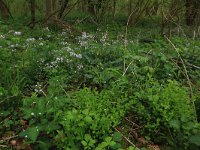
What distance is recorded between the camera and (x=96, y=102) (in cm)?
343

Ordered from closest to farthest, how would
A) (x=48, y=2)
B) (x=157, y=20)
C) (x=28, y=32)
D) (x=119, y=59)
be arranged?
(x=119, y=59) < (x=28, y=32) < (x=48, y=2) < (x=157, y=20)

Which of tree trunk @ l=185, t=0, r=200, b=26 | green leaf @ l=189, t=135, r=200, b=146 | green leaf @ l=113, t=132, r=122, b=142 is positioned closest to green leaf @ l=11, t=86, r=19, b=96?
green leaf @ l=113, t=132, r=122, b=142

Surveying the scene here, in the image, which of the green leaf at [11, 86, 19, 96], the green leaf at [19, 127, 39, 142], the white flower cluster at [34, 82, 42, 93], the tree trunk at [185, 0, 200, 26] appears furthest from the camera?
the tree trunk at [185, 0, 200, 26]

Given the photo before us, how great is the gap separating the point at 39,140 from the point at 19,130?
289 millimetres

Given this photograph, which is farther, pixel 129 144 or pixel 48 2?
pixel 48 2

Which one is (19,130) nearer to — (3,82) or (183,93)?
(3,82)

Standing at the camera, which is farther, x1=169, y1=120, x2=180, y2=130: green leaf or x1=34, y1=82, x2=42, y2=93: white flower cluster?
x1=34, y1=82, x2=42, y2=93: white flower cluster

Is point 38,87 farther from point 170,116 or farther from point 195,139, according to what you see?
point 195,139

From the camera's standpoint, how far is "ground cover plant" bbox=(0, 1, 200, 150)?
124 inches

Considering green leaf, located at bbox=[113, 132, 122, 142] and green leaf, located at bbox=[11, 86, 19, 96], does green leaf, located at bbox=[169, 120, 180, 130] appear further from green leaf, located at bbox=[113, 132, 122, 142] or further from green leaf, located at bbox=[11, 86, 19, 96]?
green leaf, located at bbox=[11, 86, 19, 96]

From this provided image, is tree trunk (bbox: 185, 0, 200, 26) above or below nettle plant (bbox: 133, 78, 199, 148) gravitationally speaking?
below

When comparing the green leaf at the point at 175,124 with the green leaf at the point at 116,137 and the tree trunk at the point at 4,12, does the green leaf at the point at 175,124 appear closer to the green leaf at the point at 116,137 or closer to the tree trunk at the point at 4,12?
the green leaf at the point at 116,137

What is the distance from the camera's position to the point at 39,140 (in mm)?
3191

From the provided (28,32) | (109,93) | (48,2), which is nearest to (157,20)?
(48,2)
